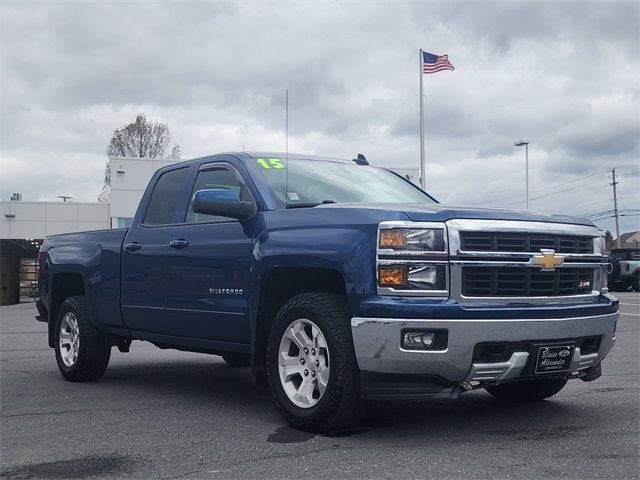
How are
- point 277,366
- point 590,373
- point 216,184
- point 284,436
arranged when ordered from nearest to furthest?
point 284,436 → point 277,366 → point 590,373 → point 216,184

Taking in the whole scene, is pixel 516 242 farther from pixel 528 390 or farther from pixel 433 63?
pixel 433 63

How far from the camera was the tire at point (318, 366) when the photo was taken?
4.76m

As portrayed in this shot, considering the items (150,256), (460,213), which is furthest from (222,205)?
(460,213)

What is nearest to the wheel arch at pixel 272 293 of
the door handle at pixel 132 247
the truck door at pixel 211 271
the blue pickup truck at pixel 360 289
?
the blue pickup truck at pixel 360 289

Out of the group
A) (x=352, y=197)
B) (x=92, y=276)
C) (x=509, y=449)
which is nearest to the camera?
(x=509, y=449)

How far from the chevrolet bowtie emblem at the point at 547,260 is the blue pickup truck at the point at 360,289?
0.03ft

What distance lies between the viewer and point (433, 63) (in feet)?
92.7

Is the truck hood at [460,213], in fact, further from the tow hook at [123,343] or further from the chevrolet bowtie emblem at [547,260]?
the tow hook at [123,343]

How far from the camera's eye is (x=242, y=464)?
172 inches

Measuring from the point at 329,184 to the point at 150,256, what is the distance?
1657 millimetres

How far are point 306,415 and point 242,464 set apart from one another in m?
0.69

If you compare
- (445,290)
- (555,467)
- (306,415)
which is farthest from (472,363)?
(306,415)

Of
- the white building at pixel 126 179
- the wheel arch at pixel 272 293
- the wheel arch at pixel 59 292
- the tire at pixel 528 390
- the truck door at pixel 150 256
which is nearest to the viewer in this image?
the wheel arch at pixel 272 293

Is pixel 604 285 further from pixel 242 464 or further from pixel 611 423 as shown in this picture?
pixel 242 464
